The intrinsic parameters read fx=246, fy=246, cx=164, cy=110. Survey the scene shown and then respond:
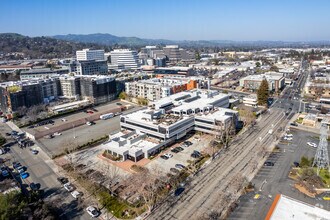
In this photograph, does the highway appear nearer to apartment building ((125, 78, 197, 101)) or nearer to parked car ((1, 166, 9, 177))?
parked car ((1, 166, 9, 177))

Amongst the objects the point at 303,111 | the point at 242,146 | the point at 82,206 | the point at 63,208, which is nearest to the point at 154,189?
the point at 82,206

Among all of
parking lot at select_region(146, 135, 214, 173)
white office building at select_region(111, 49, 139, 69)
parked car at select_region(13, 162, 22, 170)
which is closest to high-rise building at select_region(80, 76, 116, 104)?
parked car at select_region(13, 162, 22, 170)

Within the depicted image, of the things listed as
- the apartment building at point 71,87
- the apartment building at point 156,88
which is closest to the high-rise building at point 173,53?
the apartment building at point 156,88

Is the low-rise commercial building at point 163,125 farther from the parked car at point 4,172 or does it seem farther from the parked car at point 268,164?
the parked car at point 4,172

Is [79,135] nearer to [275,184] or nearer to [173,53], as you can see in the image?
[275,184]

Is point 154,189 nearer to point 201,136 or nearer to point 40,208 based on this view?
point 40,208

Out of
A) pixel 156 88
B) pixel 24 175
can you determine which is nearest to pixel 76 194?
pixel 24 175
